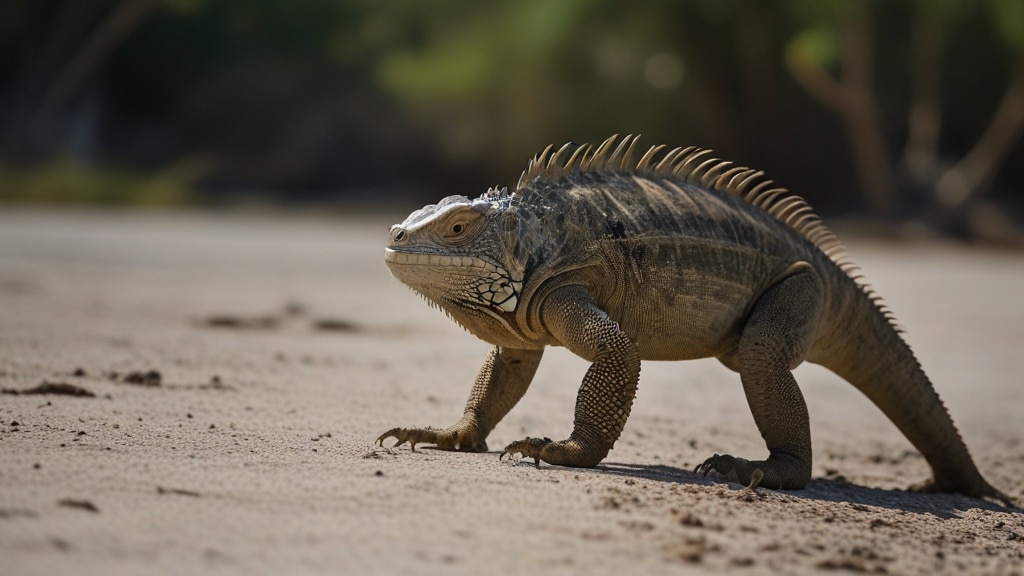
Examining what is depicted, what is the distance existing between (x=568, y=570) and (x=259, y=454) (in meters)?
1.98

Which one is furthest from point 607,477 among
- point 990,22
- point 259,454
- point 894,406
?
point 990,22

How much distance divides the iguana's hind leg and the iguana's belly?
0.46ft

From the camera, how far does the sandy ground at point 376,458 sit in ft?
14.2

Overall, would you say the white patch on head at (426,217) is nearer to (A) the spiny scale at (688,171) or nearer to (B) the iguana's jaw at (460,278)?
(B) the iguana's jaw at (460,278)

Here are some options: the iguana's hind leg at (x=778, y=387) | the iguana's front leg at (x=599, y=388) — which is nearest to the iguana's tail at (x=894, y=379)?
the iguana's hind leg at (x=778, y=387)

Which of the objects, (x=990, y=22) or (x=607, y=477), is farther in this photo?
(x=990, y=22)

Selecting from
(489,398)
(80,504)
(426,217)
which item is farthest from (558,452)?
(80,504)

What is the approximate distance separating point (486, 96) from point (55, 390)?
3324 cm

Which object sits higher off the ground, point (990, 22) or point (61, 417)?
point (990, 22)

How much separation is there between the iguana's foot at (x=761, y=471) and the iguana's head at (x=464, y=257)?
1346mm

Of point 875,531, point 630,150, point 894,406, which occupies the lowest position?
point 875,531

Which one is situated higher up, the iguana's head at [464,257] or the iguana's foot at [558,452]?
the iguana's head at [464,257]

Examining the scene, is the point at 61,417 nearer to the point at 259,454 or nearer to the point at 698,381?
the point at 259,454

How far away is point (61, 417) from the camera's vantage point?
20.3 ft
